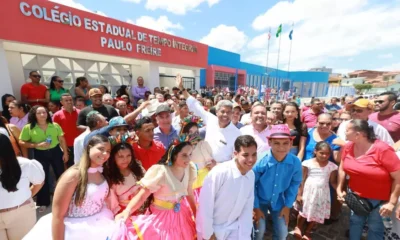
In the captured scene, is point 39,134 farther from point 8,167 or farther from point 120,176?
point 120,176

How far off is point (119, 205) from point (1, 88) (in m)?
6.38

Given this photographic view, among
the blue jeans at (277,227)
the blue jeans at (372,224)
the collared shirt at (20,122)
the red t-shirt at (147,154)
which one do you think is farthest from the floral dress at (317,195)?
→ the collared shirt at (20,122)

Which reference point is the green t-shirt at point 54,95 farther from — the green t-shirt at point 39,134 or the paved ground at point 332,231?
the paved ground at point 332,231

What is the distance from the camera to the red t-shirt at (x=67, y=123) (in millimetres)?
4051

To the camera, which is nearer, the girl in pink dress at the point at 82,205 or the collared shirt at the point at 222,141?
the girl in pink dress at the point at 82,205

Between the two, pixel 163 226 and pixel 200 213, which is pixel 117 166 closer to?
pixel 163 226

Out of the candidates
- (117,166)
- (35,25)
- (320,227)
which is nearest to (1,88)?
(35,25)

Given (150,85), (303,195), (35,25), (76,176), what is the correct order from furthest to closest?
(150,85) < (35,25) < (303,195) < (76,176)

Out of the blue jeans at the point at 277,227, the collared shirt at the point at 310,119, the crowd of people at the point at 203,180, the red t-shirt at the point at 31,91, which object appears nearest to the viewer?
the crowd of people at the point at 203,180

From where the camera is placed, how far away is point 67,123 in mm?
4066

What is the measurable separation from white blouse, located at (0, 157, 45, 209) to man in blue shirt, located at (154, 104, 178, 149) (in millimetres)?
1430

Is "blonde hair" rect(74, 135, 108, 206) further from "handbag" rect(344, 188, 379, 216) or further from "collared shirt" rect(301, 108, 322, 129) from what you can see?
"collared shirt" rect(301, 108, 322, 129)

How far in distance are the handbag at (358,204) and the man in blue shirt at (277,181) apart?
0.86 m

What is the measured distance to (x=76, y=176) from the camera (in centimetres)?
171
